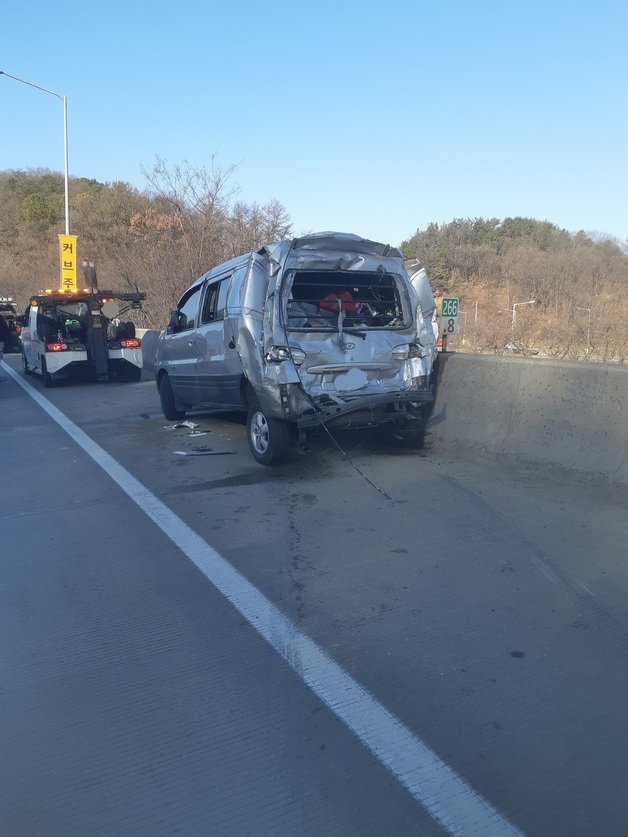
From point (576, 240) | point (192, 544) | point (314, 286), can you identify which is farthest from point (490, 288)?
point (192, 544)

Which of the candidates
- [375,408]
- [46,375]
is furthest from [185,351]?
[46,375]

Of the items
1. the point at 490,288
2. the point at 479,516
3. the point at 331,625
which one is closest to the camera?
the point at 331,625

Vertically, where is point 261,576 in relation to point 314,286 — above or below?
below

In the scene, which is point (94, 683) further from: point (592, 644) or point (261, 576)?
point (592, 644)

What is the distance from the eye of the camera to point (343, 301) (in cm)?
866

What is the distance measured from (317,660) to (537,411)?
4813mm

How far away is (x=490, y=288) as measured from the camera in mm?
32812

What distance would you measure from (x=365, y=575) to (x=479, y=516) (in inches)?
65.7

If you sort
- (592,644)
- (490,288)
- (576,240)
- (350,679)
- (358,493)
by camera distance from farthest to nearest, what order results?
(576,240)
(490,288)
(358,493)
(592,644)
(350,679)

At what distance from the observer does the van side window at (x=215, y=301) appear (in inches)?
378

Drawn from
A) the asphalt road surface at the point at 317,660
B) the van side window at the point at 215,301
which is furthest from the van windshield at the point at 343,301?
the asphalt road surface at the point at 317,660

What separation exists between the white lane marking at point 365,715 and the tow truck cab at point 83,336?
1315 cm

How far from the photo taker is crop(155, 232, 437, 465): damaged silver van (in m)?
8.16

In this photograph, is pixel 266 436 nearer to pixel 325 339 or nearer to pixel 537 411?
pixel 325 339
